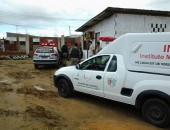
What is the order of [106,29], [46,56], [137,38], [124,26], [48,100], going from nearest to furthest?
[137,38], [48,100], [124,26], [106,29], [46,56]

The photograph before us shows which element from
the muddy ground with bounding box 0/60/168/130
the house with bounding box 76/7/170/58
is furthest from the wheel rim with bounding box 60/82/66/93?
the house with bounding box 76/7/170/58

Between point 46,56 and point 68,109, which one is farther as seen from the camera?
point 46,56

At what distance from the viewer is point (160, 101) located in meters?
5.95

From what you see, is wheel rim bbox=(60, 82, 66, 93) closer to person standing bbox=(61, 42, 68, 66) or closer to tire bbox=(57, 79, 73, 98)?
tire bbox=(57, 79, 73, 98)

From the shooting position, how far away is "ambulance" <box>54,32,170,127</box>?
19.6 ft

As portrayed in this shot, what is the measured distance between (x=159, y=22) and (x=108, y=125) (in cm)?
1080

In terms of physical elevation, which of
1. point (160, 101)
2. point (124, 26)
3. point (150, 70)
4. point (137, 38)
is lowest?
point (160, 101)

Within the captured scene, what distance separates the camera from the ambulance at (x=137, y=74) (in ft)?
19.6

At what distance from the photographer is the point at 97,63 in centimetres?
780

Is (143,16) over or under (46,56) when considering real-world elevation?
over

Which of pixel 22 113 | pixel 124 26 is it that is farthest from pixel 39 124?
pixel 124 26

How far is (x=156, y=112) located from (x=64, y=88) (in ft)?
11.9

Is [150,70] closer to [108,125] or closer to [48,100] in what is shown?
[108,125]

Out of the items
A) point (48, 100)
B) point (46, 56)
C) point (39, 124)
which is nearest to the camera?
point (39, 124)
